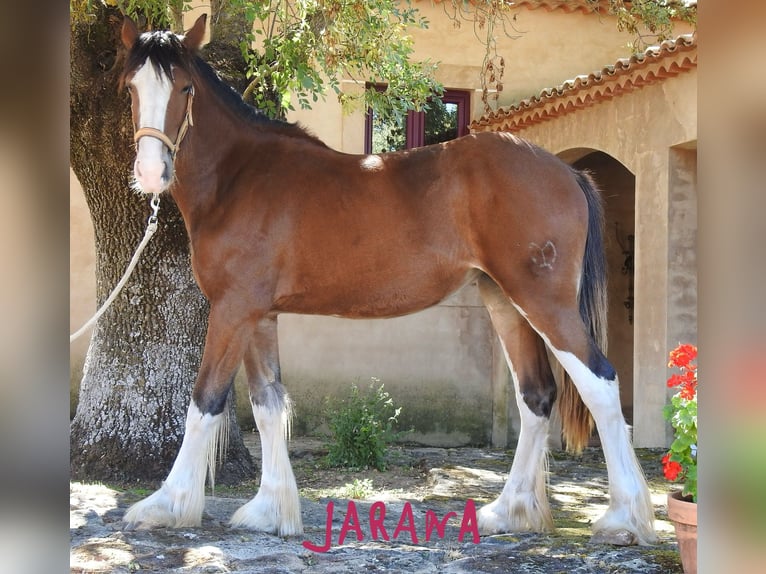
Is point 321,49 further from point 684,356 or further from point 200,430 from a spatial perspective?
point 684,356

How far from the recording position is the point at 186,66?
12.7ft

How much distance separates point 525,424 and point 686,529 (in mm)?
1141

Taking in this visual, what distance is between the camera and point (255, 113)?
4.34 m

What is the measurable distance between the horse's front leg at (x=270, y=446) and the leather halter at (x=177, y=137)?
3.47 ft

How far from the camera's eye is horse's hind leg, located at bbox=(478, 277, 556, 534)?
4.21 m

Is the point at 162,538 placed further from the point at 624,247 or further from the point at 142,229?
the point at 624,247

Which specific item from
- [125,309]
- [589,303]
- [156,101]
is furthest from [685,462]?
[125,309]

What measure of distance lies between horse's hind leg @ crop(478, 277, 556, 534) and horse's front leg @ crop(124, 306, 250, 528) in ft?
4.73

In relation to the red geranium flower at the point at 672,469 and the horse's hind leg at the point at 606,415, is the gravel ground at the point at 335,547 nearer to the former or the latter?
the horse's hind leg at the point at 606,415

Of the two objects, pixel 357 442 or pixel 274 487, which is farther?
pixel 357 442

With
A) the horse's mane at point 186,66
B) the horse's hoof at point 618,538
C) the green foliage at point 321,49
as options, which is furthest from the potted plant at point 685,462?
the green foliage at point 321,49

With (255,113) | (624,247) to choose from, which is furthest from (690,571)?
(624,247)

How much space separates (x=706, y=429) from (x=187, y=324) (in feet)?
15.6

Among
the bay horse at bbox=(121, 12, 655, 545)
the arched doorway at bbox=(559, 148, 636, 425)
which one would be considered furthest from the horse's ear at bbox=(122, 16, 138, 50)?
the arched doorway at bbox=(559, 148, 636, 425)
